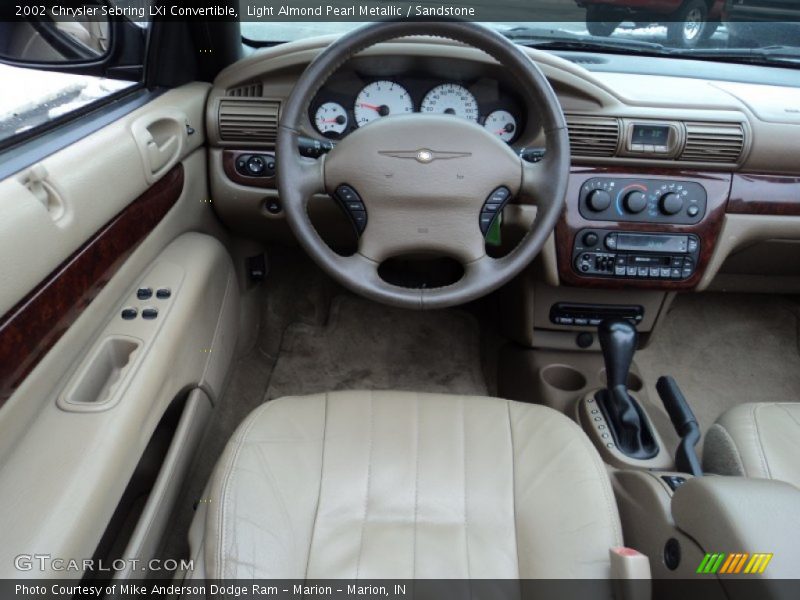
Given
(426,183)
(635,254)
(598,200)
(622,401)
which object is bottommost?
(622,401)

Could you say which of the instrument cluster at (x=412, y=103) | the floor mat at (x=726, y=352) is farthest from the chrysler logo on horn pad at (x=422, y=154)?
the floor mat at (x=726, y=352)

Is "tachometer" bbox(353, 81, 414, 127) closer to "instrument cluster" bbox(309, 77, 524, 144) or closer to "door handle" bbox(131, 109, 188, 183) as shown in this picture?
"instrument cluster" bbox(309, 77, 524, 144)

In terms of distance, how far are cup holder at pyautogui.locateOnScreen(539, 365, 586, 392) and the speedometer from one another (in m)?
0.84

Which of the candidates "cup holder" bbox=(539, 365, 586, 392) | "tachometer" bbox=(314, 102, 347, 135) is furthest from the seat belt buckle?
"tachometer" bbox=(314, 102, 347, 135)

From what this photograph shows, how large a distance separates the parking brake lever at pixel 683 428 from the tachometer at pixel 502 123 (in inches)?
30.5

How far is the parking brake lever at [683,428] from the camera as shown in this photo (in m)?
1.40

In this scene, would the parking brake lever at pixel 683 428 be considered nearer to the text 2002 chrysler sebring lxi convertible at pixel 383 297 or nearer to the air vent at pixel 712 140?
the text 2002 chrysler sebring lxi convertible at pixel 383 297

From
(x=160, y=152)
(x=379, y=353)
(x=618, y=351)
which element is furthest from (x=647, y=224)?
(x=160, y=152)

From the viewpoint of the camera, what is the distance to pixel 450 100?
5.65 feet

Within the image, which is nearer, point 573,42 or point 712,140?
point 712,140

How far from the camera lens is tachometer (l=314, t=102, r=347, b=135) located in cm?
170

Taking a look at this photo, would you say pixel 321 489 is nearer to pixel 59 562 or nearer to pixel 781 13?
pixel 59 562

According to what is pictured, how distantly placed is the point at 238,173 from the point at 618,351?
1.16 metres

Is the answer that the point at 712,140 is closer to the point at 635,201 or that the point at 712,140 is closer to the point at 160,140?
the point at 635,201
